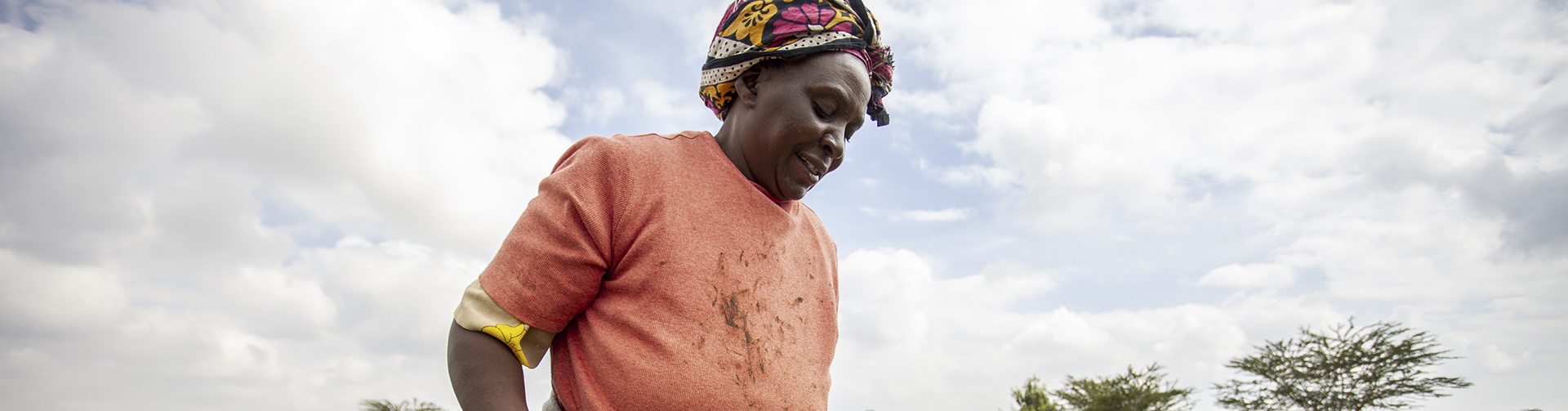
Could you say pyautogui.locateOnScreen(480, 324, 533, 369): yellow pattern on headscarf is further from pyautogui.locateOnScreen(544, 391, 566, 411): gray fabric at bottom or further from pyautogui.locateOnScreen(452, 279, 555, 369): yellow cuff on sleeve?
pyautogui.locateOnScreen(544, 391, 566, 411): gray fabric at bottom

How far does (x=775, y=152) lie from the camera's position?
1.80m

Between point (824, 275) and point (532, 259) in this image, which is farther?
point (824, 275)

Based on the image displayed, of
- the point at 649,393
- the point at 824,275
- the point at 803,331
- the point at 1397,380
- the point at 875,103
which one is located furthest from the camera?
the point at 1397,380

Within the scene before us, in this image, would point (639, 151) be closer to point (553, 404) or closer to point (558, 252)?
point (558, 252)

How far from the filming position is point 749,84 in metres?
1.89

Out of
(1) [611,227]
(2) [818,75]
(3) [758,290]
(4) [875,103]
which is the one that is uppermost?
(4) [875,103]

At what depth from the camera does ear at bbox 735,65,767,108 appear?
1875 millimetres

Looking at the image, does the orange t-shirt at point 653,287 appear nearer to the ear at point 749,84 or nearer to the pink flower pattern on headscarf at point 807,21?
the ear at point 749,84

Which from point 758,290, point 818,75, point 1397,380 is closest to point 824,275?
point 758,290

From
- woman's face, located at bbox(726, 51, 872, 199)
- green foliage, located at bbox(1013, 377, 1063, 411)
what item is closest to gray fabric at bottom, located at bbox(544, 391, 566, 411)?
woman's face, located at bbox(726, 51, 872, 199)

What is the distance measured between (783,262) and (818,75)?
434 mm

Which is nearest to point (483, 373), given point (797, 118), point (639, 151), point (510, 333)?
point (510, 333)

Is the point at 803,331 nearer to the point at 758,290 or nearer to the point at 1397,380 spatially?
the point at 758,290

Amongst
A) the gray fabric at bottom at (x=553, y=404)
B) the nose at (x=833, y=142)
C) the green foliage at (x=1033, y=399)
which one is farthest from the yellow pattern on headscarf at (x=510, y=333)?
the green foliage at (x=1033, y=399)
